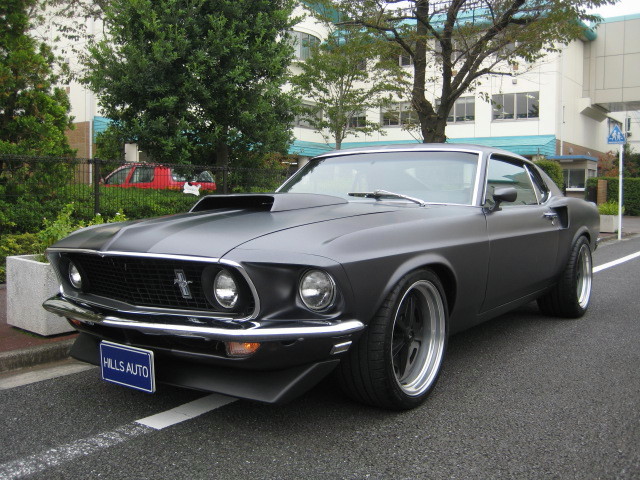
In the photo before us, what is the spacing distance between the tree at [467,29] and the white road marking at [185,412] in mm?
9759

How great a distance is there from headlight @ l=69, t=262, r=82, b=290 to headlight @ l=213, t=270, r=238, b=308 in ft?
3.39

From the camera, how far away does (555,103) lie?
96.6 ft

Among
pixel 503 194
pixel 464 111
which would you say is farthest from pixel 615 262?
pixel 464 111

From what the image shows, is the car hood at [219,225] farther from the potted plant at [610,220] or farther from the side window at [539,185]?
the potted plant at [610,220]

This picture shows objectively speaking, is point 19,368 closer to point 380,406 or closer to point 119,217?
point 119,217

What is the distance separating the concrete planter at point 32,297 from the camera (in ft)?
13.8

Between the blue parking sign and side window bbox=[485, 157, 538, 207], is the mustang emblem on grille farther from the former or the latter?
the blue parking sign

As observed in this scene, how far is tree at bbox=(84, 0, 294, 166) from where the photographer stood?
35.2ft

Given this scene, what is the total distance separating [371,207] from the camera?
11.3 ft

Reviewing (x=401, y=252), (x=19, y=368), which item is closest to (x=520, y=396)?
(x=401, y=252)

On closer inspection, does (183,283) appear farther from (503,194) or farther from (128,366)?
(503,194)

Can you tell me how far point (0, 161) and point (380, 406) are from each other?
6.52 metres

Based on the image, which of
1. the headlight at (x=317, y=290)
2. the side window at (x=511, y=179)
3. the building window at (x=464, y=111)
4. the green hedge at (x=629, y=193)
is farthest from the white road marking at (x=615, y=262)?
the building window at (x=464, y=111)

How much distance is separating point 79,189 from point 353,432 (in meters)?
6.05
